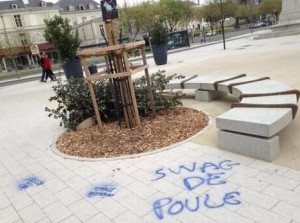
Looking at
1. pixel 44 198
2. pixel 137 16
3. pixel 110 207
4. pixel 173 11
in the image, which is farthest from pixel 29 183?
pixel 173 11

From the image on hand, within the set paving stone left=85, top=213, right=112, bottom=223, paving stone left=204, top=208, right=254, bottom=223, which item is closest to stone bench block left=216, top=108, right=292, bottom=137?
paving stone left=204, top=208, right=254, bottom=223

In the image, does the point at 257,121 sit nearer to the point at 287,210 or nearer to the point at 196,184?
the point at 196,184

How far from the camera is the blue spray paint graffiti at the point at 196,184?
3262 mm

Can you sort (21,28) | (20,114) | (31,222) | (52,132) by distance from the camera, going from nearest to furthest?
(31,222), (52,132), (20,114), (21,28)

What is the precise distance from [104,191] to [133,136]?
1605 mm

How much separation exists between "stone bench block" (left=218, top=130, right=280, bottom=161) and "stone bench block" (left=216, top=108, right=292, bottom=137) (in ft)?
0.28

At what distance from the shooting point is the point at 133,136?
534cm

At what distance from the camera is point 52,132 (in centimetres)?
675

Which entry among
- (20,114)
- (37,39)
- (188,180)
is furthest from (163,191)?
Answer: (37,39)

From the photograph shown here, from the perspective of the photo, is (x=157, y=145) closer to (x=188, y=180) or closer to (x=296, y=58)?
(x=188, y=180)

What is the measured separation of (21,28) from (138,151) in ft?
182

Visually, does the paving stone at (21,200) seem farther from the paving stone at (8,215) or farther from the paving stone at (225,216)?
the paving stone at (225,216)

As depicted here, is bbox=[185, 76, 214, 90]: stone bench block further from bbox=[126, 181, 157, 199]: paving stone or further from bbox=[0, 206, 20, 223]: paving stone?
bbox=[0, 206, 20, 223]: paving stone

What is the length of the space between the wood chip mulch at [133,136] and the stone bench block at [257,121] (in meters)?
1.03
